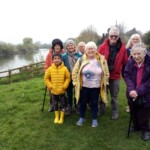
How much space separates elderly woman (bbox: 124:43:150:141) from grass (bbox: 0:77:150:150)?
36 cm

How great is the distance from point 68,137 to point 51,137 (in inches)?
13.2

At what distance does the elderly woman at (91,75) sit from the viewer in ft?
15.0

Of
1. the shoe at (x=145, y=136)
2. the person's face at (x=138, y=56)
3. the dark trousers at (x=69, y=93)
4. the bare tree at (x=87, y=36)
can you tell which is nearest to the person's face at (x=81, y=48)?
the dark trousers at (x=69, y=93)

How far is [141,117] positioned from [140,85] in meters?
0.64

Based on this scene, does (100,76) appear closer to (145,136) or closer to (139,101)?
(139,101)

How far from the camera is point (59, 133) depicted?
464 centimetres

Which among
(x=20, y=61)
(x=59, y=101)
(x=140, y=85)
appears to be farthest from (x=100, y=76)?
(x=20, y=61)

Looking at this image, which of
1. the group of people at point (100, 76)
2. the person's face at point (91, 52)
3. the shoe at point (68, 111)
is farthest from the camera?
the shoe at point (68, 111)

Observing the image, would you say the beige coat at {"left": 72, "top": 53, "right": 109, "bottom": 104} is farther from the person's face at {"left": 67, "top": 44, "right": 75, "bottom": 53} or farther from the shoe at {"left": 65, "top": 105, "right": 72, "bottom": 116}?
the shoe at {"left": 65, "top": 105, "right": 72, "bottom": 116}

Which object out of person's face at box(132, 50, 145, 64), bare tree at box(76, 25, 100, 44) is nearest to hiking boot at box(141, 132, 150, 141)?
person's face at box(132, 50, 145, 64)

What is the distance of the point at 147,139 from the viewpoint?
4.21 metres

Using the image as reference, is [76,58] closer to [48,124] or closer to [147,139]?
[48,124]

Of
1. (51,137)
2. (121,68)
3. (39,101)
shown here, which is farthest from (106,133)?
(39,101)

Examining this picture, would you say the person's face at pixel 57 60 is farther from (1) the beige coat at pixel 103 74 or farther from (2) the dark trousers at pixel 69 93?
(2) the dark trousers at pixel 69 93
